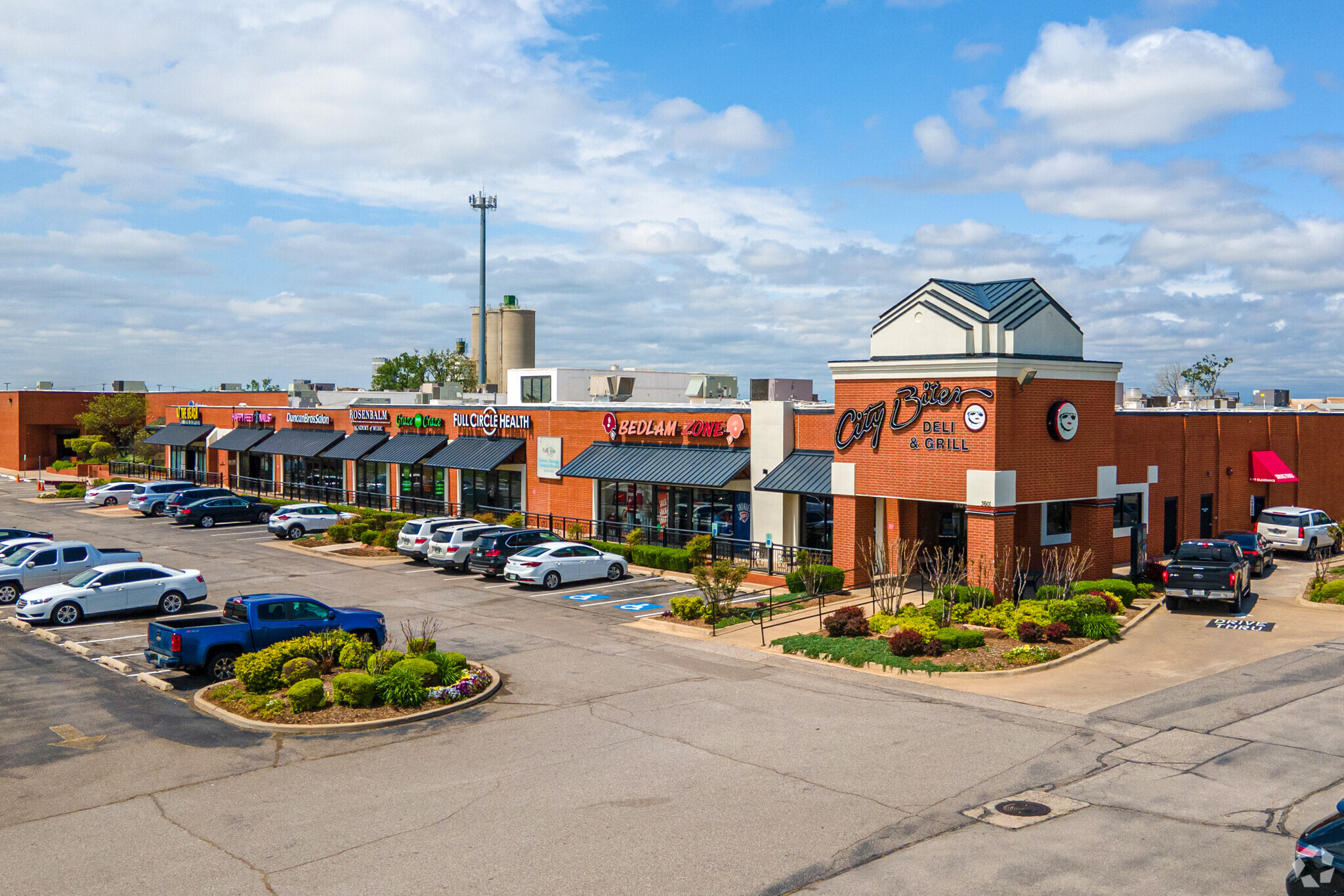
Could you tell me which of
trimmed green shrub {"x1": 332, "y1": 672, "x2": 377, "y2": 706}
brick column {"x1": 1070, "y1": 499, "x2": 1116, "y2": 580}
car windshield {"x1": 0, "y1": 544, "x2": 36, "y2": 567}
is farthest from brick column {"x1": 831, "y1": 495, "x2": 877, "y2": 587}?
car windshield {"x1": 0, "y1": 544, "x2": 36, "y2": 567}

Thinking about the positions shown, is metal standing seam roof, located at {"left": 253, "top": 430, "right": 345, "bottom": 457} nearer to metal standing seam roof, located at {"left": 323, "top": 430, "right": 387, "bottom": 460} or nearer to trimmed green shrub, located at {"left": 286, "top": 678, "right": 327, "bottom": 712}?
metal standing seam roof, located at {"left": 323, "top": 430, "right": 387, "bottom": 460}

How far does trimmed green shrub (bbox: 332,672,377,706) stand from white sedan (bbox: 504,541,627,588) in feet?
47.4

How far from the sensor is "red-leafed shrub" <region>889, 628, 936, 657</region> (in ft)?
74.0

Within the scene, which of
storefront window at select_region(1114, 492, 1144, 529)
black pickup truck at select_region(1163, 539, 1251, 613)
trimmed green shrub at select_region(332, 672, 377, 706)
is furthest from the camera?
storefront window at select_region(1114, 492, 1144, 529)

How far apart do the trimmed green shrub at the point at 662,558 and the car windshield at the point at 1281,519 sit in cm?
2256

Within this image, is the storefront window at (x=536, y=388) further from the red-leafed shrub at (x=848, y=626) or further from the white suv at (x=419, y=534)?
the red-leafed shrub at (x=848, y=626)

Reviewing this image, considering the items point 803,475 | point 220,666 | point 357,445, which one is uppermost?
point 357,445

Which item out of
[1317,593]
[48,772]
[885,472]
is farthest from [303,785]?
[1317,593]

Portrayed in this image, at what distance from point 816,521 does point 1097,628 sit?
40.5ft

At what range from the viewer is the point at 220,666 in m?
20.8

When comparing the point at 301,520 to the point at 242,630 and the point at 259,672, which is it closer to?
the point at 242,630

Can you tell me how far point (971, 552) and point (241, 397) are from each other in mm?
61544

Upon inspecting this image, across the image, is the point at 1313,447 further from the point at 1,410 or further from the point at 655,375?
the point at 1,410

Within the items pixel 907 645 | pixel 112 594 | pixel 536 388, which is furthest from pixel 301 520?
pixel 907 645
